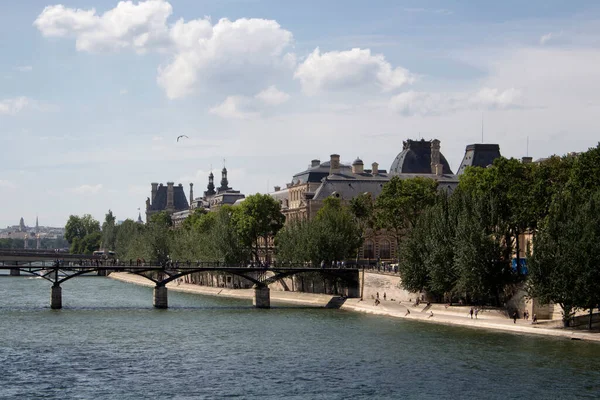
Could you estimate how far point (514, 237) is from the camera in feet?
320

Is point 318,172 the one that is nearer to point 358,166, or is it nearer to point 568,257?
point 358,166

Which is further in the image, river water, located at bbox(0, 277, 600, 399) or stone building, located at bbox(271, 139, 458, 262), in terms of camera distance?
stone building, located at bbox(271, 139, 458, 262)

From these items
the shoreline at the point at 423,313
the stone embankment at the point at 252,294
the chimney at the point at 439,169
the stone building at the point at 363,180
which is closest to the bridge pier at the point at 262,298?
the shoreline at the point at 423,313

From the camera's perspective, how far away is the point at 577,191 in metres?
87.2

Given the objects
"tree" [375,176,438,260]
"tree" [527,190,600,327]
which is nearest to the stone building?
"tree" [375,176,438,260]

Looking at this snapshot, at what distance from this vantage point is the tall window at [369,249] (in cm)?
15350

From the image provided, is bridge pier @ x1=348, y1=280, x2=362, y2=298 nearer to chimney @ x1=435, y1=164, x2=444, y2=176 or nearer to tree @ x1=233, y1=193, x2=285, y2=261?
tree @ x1=233, y1=193, x2=285, y2=261

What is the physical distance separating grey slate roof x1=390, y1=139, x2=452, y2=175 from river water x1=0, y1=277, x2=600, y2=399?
76.0 meters

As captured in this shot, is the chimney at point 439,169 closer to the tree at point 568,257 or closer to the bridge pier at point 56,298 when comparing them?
the bridge pier at point 56,298

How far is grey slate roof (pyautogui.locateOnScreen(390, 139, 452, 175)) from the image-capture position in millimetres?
173875

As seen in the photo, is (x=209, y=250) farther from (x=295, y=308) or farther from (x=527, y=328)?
(x=527, y=328)

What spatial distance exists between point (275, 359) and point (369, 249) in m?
85.4

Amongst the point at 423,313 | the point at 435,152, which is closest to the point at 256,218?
the point at 435,152

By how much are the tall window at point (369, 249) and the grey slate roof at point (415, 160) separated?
2185cm
